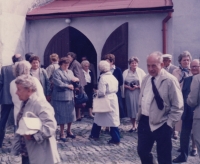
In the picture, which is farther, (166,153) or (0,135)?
(0,135)

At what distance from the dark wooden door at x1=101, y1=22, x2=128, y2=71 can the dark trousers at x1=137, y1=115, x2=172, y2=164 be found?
234 inches

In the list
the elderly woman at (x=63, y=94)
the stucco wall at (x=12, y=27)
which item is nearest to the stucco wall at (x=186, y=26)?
the elderly woman at (x=63, y=94)

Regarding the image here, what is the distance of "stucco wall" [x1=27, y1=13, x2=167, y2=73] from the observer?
1054 centimetres

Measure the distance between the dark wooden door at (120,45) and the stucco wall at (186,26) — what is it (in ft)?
4.82

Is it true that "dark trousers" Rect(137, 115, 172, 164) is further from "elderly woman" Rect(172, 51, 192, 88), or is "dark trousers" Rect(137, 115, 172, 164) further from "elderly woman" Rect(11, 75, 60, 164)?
"elderly woman" Rect(172, 51, 192, 88)

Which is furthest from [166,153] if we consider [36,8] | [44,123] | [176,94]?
[36,8]

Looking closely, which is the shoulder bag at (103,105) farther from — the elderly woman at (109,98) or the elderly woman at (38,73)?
the elderly woman at (38,73)

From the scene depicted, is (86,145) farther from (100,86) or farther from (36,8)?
(36,8)

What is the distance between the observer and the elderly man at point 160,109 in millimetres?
4559

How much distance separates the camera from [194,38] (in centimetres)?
953

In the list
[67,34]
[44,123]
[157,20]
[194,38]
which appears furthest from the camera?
[67,34]

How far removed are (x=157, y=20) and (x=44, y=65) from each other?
3569 mm

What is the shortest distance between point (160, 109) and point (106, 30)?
22.0ft

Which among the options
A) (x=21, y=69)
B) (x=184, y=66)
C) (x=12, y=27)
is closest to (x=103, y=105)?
(x=184, y=66)
